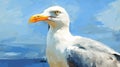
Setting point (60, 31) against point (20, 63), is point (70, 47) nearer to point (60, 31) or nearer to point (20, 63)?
point (60, 31)

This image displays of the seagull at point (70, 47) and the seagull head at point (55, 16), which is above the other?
Result: the seagull head at point (55, 16)

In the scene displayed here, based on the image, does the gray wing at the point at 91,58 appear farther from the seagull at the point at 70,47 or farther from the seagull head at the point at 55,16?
the seagull head at the point at 55,16

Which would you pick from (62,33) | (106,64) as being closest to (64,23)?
(62,33)

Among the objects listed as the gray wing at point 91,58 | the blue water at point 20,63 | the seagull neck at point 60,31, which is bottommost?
the blue water at point 20,63

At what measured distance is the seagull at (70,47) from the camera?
1597mm

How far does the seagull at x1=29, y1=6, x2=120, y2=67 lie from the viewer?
1.60 metres

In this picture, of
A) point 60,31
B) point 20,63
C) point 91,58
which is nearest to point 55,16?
point 60,31

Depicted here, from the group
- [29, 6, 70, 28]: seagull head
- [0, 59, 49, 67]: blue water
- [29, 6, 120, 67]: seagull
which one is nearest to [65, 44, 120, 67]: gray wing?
[29, 6, 120, 67]: seagull

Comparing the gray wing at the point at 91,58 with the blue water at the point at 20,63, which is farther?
the blue water at the point at 20,63

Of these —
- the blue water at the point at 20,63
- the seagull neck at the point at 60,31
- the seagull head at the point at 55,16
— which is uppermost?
the seagull head at the point at 55,16

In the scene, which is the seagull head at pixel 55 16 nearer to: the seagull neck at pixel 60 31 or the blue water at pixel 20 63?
the seagull neck at pixel 60 31

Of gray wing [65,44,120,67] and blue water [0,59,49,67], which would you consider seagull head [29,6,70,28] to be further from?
blue water [0,59,49,67]

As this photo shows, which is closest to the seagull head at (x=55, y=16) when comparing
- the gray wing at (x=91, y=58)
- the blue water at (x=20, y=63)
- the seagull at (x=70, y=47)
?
the seagull at (x=70, y=47)

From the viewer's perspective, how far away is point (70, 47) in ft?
5.23
